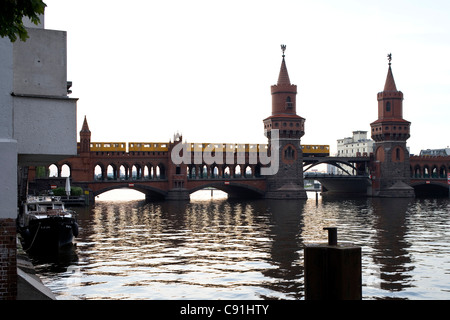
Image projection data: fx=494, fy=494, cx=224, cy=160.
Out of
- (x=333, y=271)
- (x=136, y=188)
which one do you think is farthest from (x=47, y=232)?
(x=136, y=188)

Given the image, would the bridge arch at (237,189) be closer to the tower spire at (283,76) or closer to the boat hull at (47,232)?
the tower spire at (283,76)

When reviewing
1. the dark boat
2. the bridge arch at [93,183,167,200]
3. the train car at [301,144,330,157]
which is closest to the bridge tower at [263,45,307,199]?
the train car at [301,144,330,157]

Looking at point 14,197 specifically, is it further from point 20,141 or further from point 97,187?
point 97,187

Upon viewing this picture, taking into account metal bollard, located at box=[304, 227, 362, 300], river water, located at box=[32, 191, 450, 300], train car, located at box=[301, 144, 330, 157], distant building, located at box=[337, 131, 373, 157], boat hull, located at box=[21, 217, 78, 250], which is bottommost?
river water, located at box=[32, 191, 450, 300]

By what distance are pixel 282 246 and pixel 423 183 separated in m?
76.8

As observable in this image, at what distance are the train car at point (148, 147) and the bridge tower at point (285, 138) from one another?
19.6m

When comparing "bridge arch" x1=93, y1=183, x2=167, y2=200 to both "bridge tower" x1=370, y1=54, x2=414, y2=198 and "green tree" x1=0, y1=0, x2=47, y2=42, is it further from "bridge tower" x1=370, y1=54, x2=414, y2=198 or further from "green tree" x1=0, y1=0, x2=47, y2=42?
"green tree" x1=0, y1=0, x2=47, y2=42

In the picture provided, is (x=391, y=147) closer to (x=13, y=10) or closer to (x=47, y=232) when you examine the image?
(x=47, y=232)

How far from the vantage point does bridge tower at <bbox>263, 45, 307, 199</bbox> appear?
87.3m

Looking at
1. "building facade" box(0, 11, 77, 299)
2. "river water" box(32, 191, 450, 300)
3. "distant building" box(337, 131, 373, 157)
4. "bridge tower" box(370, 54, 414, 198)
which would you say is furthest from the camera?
"distant building" box(337, 131, 373, 157)

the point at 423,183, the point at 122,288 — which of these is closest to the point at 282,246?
the point at 122,288

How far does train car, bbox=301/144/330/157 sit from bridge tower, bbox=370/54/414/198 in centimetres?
992
